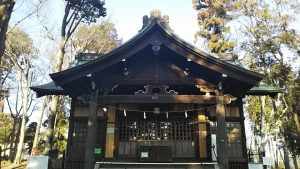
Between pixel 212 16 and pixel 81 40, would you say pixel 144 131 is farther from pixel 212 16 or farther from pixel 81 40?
pixel 212 16

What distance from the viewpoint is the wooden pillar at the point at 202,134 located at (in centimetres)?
1273

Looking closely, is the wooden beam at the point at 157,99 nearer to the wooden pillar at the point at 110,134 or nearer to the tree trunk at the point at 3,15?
the wooden pillar at the point at 110,134

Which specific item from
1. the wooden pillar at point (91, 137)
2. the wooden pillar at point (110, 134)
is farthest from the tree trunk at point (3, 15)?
the wooden pillar at point (110, 134)

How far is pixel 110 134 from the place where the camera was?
13.0 metres

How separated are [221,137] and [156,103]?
9.96ft

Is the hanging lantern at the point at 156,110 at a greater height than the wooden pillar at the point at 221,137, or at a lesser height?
greater

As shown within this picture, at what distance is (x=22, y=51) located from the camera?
2912 centimetres

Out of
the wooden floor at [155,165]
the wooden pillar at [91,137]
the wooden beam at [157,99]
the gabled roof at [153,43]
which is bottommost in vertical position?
the wooden floor at [155,165]

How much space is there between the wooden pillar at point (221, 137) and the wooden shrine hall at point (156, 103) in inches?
1.4

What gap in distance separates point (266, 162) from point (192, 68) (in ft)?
20.6

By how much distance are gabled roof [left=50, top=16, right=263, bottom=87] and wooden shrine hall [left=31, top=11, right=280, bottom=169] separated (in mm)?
35

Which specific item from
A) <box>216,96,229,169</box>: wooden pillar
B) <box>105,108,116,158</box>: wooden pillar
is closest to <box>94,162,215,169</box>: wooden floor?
<box>216,96,229,169</box>: wooden pillar

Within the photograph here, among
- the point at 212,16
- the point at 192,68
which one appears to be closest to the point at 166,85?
the point at 192,68

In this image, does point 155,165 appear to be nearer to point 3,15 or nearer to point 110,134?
point 110,134
